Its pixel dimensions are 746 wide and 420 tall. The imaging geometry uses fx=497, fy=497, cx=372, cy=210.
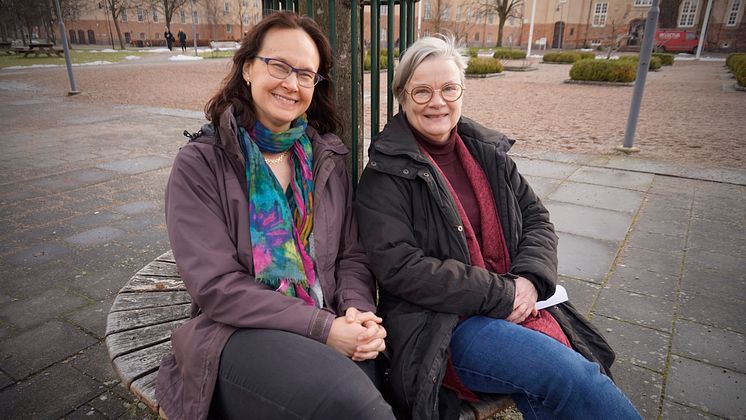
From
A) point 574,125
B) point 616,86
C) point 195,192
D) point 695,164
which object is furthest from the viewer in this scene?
point 616,86

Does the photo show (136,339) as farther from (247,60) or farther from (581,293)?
(581,293)

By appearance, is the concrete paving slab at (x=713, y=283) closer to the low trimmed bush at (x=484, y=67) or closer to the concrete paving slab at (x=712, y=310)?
the concrete paving slab at (x=712, y=310)

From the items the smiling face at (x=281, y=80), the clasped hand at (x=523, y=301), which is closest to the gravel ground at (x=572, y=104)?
the clasped hand at (x=523, y=301)

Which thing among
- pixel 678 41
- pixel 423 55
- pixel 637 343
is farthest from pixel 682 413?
pixel 678 41

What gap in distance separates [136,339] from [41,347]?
50.6 inches

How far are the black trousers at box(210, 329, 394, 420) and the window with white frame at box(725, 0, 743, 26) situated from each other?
52000 mm

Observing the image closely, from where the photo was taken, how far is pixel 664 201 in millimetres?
5066

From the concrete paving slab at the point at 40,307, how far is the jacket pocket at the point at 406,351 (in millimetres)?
2333

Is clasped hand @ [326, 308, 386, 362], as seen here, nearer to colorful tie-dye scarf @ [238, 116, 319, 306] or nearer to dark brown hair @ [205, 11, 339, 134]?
colorful tie-dye scarf @ [238, 116, 319, 306]

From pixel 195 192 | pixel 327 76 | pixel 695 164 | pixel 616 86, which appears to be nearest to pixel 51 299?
pixel 195 192

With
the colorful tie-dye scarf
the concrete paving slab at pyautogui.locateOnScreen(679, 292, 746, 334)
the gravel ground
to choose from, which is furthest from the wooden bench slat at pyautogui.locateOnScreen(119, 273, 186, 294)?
the gravel ground

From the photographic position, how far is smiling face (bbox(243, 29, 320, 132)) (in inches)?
70.7

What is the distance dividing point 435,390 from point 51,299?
2.77 metres

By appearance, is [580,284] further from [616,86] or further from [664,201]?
[616,86]
